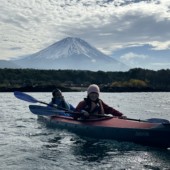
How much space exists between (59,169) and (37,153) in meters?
1.98

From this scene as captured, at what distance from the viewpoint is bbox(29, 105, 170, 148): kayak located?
11.1m

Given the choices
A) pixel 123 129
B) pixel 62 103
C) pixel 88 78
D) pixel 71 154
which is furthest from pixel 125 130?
pixel 88 78

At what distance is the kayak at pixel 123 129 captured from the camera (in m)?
11.1

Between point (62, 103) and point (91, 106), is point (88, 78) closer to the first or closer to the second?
point (62, 103)

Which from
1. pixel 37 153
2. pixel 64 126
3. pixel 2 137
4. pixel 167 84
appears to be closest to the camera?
pixel 37 153

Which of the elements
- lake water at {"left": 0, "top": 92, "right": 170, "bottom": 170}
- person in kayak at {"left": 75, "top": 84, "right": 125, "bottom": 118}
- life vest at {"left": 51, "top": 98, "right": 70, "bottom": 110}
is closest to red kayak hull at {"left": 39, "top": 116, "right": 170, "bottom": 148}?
lake water at {"left": 0, "top": 92, "right": 170, "bottom": 170}

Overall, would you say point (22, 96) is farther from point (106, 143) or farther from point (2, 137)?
point (106, 143)

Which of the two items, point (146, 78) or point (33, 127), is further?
point (146, 78)

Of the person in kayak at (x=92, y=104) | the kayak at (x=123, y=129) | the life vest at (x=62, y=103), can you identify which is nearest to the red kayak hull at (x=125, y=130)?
the kayak at (x=123, y=129)

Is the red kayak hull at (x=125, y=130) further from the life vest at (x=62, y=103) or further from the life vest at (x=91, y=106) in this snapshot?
the life vest at (x=62, y=103)

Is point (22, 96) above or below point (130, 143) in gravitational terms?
above

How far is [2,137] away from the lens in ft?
44.2

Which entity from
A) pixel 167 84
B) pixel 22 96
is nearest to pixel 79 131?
pixel 22 96

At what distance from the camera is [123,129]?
11820 mm
